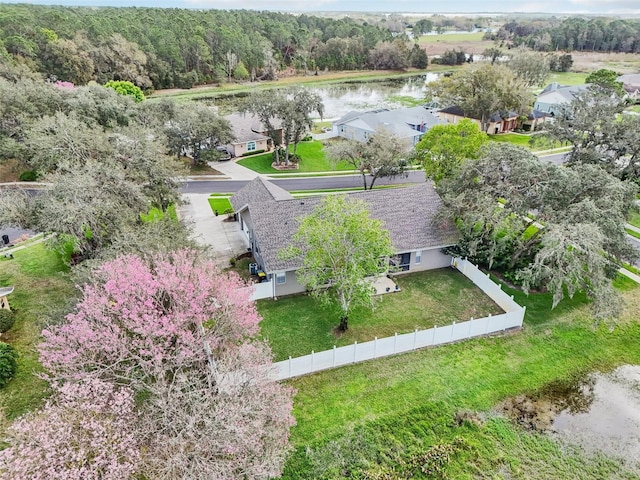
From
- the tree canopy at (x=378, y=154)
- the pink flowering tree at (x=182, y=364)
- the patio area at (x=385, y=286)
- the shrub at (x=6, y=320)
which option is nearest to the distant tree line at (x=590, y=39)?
the tree canopy at (x=378, y=154)

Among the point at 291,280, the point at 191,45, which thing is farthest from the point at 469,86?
the point at 191,45

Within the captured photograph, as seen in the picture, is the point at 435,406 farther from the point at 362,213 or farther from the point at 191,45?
the point at 191,45

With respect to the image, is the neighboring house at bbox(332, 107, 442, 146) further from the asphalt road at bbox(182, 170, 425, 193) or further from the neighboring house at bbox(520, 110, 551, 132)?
the neighboring house at bbox(520, 110, 551, 132)

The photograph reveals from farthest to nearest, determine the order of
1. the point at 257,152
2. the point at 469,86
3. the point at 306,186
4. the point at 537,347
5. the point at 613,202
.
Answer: the point at 469,86 → the point at 257,152 → the point at 306,186 → the point at 613,202 → the point at 537,347

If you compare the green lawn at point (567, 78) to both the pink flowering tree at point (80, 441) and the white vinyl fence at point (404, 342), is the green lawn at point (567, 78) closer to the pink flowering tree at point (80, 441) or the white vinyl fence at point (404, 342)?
the white vinyl fence at point (404, 342)

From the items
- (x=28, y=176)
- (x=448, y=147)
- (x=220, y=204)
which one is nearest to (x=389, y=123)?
(x=448, y=147)

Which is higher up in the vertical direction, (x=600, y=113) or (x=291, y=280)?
(x=600, y=113)
